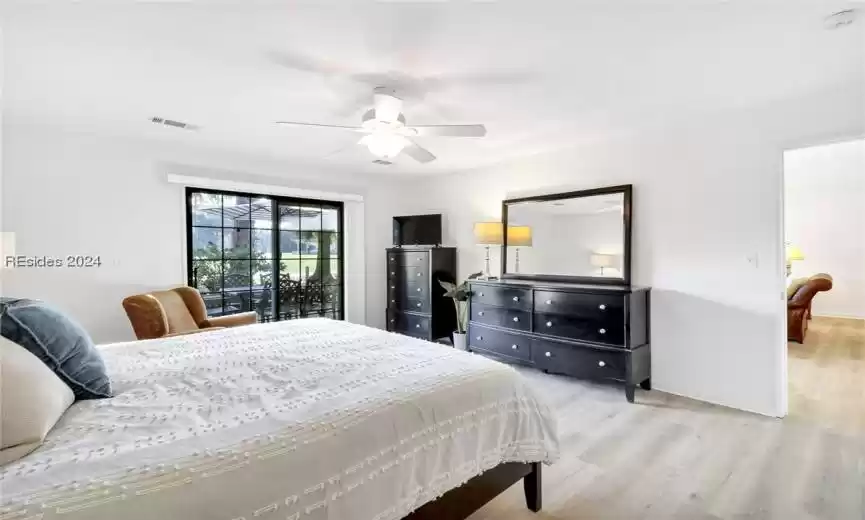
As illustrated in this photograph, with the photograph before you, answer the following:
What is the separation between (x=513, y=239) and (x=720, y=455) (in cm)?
267

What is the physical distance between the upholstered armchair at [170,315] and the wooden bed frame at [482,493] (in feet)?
8.04

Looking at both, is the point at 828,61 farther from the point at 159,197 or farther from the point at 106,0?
the point at 159,197

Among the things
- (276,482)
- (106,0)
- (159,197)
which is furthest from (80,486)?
(159,197)

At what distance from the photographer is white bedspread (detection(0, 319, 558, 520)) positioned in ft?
2.94

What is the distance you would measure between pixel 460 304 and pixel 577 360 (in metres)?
1.68

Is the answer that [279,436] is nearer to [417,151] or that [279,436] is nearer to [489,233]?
[417,151]

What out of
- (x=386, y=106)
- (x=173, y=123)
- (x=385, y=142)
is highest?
(x=173, y=123)

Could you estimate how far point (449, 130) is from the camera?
2.45 meters

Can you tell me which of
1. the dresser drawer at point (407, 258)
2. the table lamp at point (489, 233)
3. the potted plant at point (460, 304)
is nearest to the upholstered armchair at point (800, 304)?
the table lamp at point (489, 233)

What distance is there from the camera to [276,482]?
1017 millimetres

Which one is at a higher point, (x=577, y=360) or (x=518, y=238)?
(x=518, y=238)

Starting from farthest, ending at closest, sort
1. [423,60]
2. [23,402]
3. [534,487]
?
[423,60] → [534,487] → [23,402]

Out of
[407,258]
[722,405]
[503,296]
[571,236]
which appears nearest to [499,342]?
[503,296]

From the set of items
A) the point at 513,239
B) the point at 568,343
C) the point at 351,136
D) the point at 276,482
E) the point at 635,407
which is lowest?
the point at 635,407
